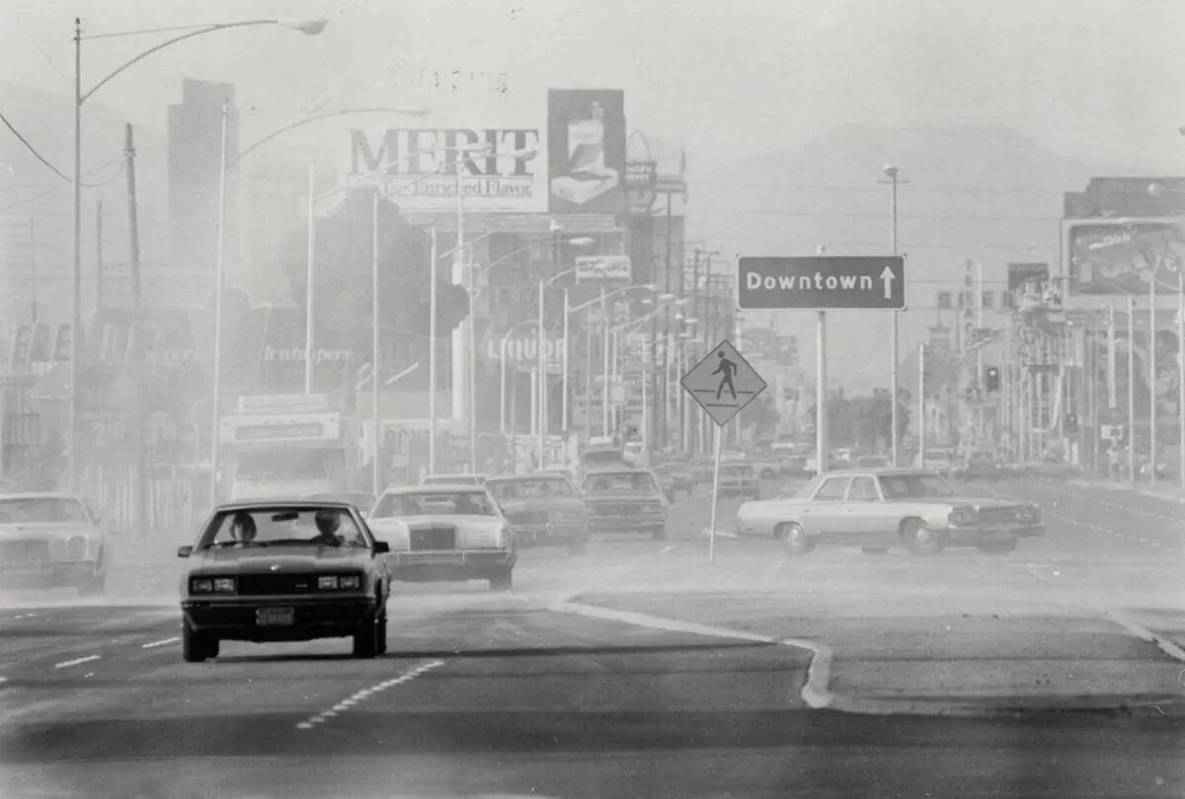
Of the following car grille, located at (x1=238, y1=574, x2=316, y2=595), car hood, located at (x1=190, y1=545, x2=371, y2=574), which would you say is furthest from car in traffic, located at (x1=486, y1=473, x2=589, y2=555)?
car grille, located at (x1=238, y1=574, x2=316, y2=595)

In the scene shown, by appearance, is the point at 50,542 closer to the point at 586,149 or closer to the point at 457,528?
the point at 457,528

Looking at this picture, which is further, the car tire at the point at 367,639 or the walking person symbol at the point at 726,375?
the walking person symbol at the point at 726,375

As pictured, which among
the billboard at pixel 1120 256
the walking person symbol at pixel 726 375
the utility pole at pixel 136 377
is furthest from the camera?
the billboard at pixel 1120 256

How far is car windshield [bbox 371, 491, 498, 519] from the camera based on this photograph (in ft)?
90.6

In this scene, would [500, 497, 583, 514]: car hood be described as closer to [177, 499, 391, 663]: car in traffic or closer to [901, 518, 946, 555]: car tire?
[901, 518, 946, 555]: car tire

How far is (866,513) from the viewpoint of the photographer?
139 ft

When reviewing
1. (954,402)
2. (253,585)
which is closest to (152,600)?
(253,585)

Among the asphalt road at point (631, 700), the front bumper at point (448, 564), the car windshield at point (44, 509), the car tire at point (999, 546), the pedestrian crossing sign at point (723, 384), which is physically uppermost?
the pedestrian crossing sign at point (723, 384)

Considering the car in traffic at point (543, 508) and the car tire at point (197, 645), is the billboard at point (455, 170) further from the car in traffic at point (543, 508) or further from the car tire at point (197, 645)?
the car tire at point (197, 645)

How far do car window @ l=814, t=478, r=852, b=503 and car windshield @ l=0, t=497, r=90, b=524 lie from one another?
1482cm

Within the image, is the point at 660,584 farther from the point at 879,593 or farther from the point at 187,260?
the point at 187,260

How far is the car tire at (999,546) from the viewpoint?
136 ft

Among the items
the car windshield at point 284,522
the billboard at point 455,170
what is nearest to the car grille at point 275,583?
the car windshield at point 284,522

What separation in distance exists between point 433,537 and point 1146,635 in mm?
7286
